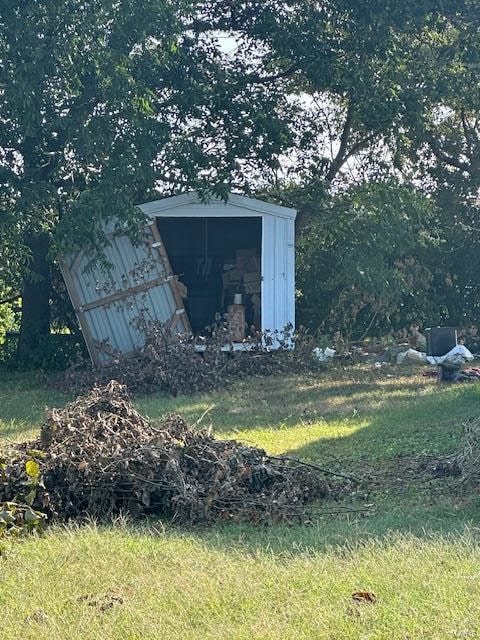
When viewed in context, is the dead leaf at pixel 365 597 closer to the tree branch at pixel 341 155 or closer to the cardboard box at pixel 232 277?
the tree branch at pixel 341 155

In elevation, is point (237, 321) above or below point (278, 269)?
below

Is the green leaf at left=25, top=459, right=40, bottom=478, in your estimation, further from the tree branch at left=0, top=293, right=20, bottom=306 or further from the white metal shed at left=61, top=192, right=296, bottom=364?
the tree branch at left=0, top=293, right=20, bottom=306

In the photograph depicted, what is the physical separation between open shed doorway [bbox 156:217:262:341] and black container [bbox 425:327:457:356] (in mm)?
3839

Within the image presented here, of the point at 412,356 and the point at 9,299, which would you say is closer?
the point at 412,356

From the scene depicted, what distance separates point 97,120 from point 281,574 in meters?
10.6

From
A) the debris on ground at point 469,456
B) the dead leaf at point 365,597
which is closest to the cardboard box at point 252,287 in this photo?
the debris on ground at point 469,456

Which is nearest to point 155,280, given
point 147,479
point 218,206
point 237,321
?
point 218,206

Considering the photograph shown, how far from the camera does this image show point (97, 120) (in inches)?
570

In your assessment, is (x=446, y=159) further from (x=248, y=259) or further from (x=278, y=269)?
(x=278, y=269)

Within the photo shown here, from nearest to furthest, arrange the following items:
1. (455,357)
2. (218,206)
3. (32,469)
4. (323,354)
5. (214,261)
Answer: (32,469) < (455,357) < (218,206) < (323,354) < (214,261)

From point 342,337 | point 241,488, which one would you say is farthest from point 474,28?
point 241,488

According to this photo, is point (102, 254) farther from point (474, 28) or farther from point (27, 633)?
point (27, 633)

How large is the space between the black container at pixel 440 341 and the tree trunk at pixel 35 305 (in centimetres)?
673

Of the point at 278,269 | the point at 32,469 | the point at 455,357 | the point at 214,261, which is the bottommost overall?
the point at 455,357
